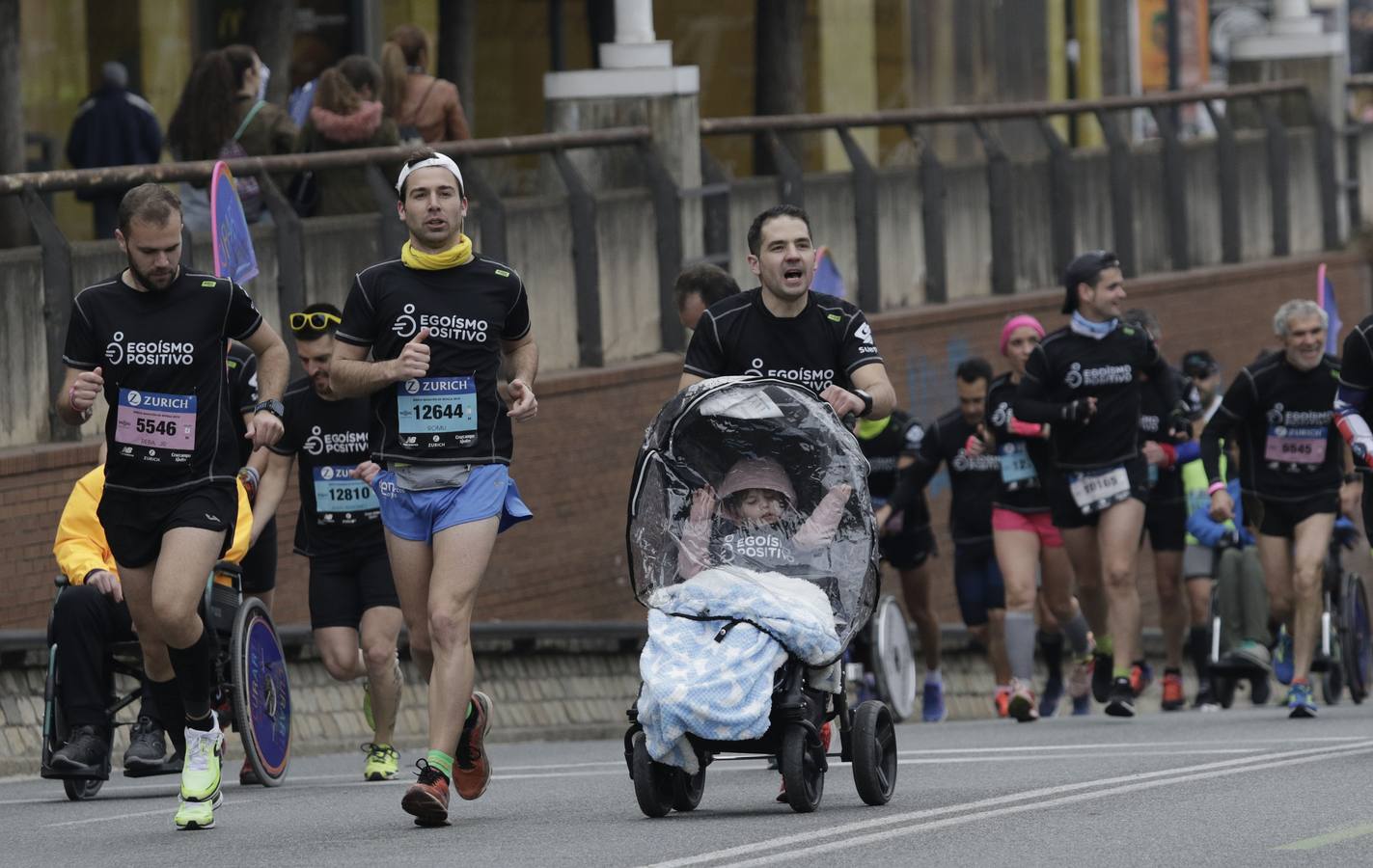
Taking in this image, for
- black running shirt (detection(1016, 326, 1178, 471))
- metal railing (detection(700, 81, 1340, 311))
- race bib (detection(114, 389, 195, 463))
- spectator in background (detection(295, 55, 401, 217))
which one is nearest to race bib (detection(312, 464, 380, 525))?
race bib (detection(114, 389, 195, 463))

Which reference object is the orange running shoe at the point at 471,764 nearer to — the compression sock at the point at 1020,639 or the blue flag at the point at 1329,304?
the compression sock at the point at 1020,639

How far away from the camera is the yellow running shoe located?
554 inches

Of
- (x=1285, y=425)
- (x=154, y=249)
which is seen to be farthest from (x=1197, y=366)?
(x=154, y=249)

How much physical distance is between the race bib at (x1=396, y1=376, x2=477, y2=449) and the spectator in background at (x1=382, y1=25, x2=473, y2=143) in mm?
9265

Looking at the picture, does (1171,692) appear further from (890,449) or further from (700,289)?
(700,289)

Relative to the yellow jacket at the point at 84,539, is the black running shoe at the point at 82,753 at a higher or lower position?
lower

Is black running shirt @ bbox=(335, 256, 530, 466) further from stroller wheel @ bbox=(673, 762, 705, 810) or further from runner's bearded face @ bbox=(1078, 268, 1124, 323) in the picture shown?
runner's bearded face @ bbox=(1078, 268, 1124, 323)

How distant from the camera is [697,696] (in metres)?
10.6

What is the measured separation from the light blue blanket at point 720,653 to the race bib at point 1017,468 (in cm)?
724

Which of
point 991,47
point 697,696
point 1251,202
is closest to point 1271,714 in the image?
point 697,696

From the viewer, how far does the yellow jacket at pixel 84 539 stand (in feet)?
43.8

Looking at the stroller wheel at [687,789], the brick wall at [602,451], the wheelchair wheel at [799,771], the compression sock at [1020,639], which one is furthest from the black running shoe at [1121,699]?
the wheelchair wheel at [799,771]

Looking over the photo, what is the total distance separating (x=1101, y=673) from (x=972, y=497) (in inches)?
79.8

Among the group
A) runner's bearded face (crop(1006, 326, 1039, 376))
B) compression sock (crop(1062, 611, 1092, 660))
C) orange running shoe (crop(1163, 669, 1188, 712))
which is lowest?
orange running shoe (crop(1163, 669, 1188, 712))
